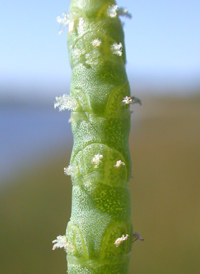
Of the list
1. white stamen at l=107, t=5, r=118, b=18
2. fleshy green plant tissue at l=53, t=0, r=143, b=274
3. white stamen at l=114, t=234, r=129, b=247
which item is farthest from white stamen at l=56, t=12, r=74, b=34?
white stamen at l=114, t=234, r=129, b=247

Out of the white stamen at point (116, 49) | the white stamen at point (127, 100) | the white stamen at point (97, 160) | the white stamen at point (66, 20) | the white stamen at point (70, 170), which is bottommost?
the white stamen at point (70, 170)

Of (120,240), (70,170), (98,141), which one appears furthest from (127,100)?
(120,240)

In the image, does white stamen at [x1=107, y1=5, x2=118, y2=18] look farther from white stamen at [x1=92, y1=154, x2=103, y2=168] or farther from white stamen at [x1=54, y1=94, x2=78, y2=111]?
white stamen at [x1=92, y1=154, x2=103, y2=168]

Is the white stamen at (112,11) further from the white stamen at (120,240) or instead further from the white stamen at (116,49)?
the white stamen at (120,240)

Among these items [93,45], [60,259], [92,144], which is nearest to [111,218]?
[92,144]

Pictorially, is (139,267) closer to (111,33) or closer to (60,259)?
(60,259)

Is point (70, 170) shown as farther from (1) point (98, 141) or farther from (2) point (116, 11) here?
(2) point (116, 11)

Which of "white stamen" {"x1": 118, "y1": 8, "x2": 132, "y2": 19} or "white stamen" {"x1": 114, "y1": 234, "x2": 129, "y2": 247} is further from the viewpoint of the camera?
"white stamen" {"x1": 118, "y1": 8, "x2": 132, "y2": 19}

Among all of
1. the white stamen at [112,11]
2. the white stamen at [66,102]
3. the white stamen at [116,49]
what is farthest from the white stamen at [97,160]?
the white stamen at [112,11]

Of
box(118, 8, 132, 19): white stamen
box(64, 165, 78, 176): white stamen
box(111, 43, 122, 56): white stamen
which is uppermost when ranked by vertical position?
box(118, 8, 132, 19): white stamen
